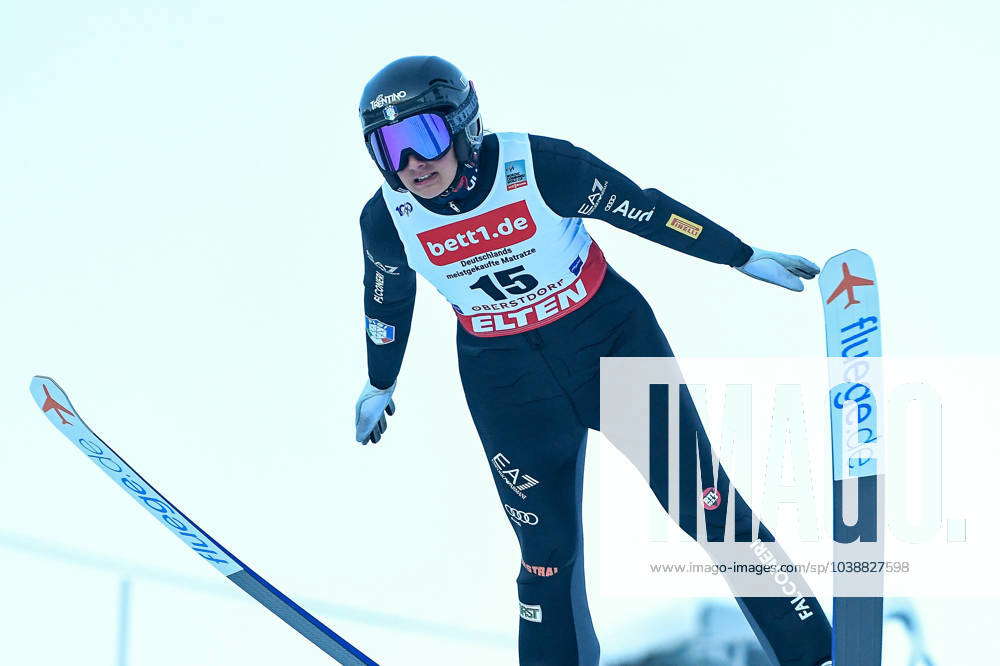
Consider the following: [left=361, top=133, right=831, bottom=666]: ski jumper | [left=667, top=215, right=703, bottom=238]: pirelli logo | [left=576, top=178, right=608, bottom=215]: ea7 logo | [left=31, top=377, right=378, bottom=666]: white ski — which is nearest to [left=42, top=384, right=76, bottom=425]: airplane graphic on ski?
[left=31, top=377, right=378, bottom=666]: white ski

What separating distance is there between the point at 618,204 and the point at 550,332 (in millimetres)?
358

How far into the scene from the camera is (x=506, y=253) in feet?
8.61

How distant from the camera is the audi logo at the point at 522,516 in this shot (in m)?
2.76

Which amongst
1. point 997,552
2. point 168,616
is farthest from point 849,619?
point 168,616

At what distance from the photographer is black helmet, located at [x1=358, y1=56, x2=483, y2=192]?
8.14ft

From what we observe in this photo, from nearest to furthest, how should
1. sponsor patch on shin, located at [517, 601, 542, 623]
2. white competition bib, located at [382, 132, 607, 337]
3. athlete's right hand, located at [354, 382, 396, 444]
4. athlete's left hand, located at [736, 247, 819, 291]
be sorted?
white competition bib, located at [382, 132, 607, 337], athlete's left hand, located at [736, 247, 819, 291], sponsor patch on shin, located at [517, 601, 542, 623], athlete's right hand, located at [354, 382, 396, 444]

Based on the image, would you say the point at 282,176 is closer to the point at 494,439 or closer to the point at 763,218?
the point at 763,218

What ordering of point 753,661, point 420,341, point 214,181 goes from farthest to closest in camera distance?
point 214,181
point 420,341
point 753,661

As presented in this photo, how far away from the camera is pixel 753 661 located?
14.1ft

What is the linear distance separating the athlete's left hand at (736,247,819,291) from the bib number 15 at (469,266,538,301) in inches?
21.6

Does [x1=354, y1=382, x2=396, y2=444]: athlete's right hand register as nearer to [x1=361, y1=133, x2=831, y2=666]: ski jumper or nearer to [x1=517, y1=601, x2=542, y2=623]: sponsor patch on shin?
[x1=361, y1=133, x2=831, y2=666]: ski jumper

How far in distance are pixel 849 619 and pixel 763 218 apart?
2390 millimetres

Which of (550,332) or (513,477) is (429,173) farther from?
(513,477)

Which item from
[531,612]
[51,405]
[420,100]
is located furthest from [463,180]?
[51,405]
